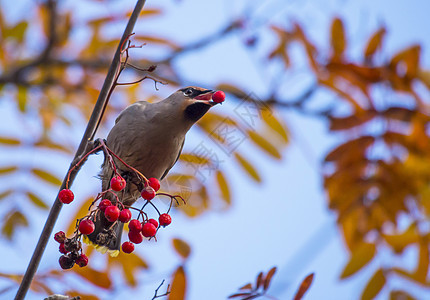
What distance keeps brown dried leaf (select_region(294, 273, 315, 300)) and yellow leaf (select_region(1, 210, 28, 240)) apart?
8.60 ft

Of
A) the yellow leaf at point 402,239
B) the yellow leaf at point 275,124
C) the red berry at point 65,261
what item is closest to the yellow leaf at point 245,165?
the yellow leaf at point 275,124

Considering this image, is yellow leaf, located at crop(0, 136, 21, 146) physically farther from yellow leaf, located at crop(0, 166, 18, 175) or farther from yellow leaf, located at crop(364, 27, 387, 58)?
yellow leaf, located at crop(364, 27, 387, 58)

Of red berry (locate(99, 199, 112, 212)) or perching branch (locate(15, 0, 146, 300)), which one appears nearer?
perching branch (locate(15, 0, 146, 300))

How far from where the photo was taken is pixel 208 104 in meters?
2.86

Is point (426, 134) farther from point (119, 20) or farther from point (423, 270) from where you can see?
point (119, 20)

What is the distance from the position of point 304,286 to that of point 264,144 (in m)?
1.59

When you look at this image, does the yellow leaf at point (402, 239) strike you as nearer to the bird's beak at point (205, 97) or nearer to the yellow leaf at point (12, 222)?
the bird's beak at point (205, 97)

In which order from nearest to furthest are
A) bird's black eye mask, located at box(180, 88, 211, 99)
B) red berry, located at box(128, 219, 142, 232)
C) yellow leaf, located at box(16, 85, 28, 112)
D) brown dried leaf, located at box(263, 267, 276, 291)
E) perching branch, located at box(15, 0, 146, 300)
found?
perching branch, located at box(15, 0, 146, 300), brown dried leaf, located at box(263, 267, 276, 291), red berry, located at box(128, 219, 142, 232), bird's black eye mask, located at box(180, 88, 211, 99), yellow leaf, located at box(16, 85, 28, 112)

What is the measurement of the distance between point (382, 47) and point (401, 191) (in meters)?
1.07

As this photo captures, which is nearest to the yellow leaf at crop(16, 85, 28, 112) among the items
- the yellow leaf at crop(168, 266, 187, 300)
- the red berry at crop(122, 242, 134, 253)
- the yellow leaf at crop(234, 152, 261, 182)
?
the yellow leaf at crop(234, 152, 261, 182)

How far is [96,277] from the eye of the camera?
91.0 inches

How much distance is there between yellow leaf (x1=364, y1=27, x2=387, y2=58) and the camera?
3.66 m

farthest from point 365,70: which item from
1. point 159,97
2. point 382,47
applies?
point 159,97

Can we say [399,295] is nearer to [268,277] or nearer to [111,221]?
[268,277]
